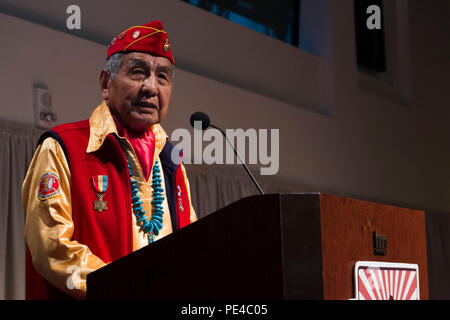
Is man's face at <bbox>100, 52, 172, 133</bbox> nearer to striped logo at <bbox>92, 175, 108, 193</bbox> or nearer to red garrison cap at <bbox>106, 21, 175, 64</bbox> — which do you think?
red garrison cap at <bbox>106, 21, 175, 64</bbox>

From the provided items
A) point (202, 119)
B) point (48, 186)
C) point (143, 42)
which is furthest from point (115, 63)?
point (48, 186)

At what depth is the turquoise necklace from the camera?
2.27 meters

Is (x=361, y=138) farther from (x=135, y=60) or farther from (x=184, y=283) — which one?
(x=184, y=283)

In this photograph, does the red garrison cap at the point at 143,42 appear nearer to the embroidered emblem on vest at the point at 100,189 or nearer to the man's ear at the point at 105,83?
the man's ear at the point at 105,83

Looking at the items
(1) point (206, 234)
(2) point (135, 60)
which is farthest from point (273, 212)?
(2) point (135, 60)

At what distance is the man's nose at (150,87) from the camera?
242cm

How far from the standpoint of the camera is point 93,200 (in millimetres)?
2199

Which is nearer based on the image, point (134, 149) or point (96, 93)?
point (134, 149)

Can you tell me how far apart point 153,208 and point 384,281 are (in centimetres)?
99

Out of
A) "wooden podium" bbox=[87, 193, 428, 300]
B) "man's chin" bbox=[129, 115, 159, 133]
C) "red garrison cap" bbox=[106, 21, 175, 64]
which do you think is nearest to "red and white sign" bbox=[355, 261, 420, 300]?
"wooden podium" bbox=[87, 193, 428, 300]

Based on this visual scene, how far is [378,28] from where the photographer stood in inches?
307

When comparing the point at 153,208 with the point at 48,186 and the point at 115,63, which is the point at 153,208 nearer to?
the point at 48,186

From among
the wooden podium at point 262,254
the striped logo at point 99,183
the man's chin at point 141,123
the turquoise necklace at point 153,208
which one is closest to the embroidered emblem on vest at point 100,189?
the striped logo at point 99,183

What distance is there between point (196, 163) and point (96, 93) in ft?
3.34
